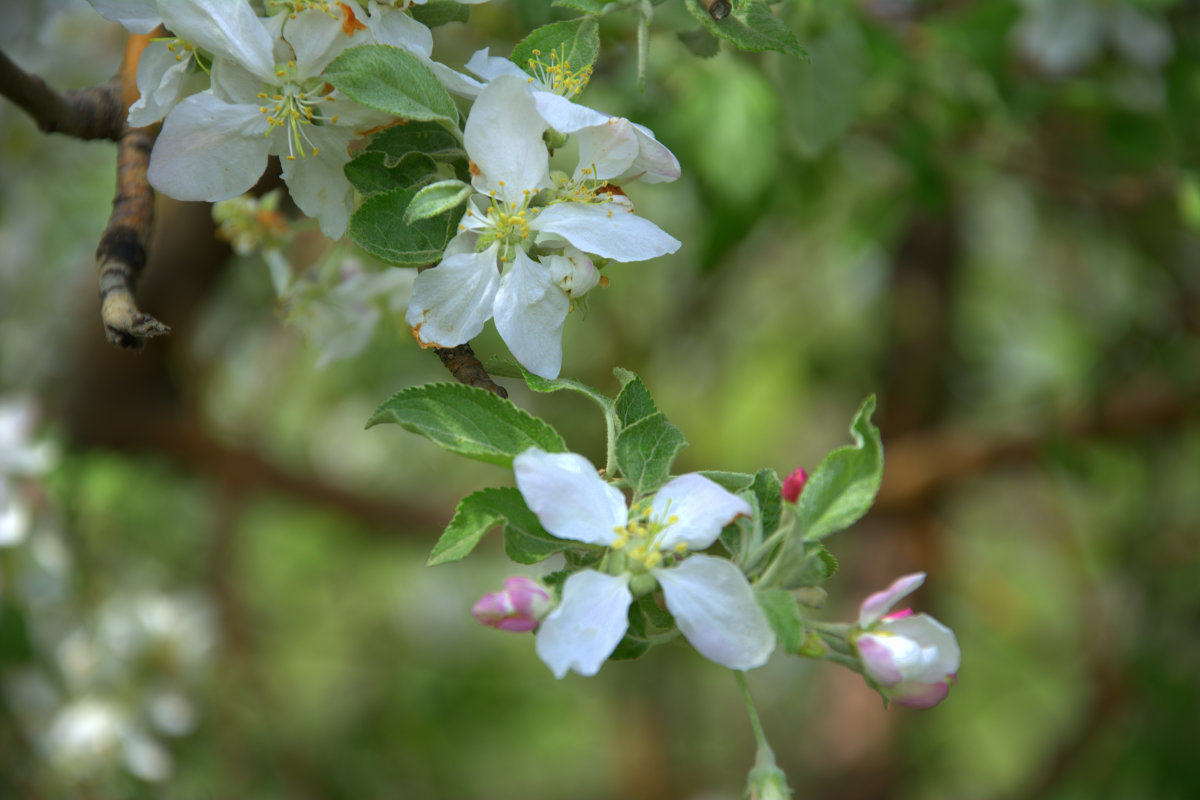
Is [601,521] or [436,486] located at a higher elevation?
[601,521]

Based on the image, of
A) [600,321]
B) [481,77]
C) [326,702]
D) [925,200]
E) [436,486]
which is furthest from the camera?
[326,702]

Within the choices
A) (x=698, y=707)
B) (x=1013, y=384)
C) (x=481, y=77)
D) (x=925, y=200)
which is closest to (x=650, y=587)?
(x=481, y=77)

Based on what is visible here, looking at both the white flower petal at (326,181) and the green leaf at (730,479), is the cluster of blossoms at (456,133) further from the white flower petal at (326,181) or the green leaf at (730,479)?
the green leaf at (730,479)

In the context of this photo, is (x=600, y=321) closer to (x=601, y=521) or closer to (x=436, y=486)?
(x=436, y=486)

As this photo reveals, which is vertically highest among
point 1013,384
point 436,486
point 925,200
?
point 925,200

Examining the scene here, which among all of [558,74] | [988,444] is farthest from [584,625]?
[988,444]

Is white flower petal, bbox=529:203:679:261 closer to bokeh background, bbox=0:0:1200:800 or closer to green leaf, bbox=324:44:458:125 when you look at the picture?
green leaf, bbox=324:44:458:125
